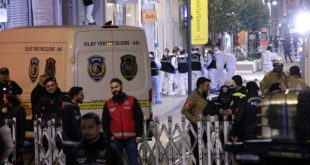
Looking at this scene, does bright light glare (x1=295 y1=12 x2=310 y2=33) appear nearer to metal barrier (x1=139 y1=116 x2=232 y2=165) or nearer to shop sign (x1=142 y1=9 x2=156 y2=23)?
shop sign (x1=142 y1=9 x2=156 y2=23)

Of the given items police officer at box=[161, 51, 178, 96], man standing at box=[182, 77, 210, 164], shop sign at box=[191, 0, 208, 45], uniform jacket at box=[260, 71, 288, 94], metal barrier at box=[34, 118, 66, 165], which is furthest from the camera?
police officer at box=[161, 51, 178, 96]

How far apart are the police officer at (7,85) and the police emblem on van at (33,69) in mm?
575

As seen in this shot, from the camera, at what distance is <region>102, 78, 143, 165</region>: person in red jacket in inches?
472

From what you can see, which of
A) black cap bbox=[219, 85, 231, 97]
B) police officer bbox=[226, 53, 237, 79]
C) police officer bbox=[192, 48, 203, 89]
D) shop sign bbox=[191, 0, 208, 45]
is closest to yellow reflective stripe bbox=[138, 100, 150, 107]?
black cap bbox=[219, 85, 231, 97]

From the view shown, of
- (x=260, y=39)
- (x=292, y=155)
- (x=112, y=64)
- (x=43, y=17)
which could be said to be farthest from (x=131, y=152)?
(x=260, y=39)

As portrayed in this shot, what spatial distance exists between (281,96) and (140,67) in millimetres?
6264

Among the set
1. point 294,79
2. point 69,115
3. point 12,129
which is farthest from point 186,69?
point 69,115

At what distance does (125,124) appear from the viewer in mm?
12102

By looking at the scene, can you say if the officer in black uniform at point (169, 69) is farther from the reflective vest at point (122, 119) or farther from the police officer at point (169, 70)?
the reflective vest at point (122, 119)

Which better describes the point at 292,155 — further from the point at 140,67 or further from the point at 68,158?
the point at 140,67

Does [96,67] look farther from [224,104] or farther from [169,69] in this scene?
[169,69]

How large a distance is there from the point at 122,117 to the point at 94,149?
453 cm

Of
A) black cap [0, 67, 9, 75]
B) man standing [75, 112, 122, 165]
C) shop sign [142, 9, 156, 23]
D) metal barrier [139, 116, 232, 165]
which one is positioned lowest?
metal barrier [139, 116, 232, 165]

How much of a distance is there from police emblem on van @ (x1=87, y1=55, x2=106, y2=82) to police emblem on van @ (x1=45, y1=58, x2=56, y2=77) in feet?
2.28
